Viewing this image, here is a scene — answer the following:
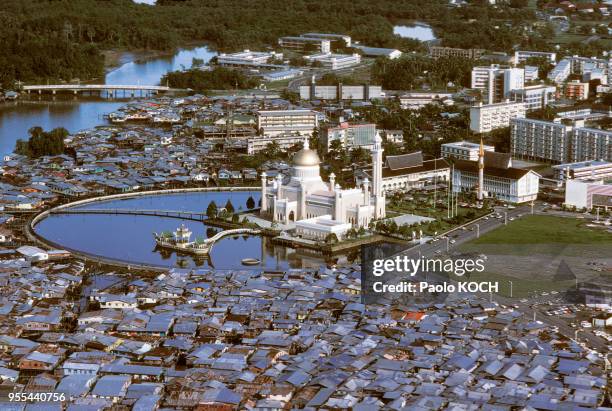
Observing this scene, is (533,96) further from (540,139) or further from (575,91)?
(540,139)

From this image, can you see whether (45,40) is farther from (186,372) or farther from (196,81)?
(186,372)

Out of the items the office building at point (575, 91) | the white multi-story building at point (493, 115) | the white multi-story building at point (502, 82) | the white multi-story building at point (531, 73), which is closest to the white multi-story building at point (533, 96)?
the white multi-story building at point (502, 82)

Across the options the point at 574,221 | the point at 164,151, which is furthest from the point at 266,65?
the point at 574,221

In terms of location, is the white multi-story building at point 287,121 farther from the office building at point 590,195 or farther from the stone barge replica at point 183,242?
the stone barge replica at point 183,242

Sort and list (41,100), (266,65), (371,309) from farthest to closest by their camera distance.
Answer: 1. (266,65)
2. (41,100)
3. (371,309)

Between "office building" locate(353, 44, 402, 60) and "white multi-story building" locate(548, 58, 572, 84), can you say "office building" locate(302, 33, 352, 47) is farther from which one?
"white multi-story building" locate(548, 58, 572, 84)

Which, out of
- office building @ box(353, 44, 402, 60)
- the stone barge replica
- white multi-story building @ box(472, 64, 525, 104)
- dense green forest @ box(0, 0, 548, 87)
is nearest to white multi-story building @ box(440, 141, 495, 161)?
white multi-story building @ box(472, 64, 525, 104)

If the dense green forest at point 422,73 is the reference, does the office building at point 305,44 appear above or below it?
above
